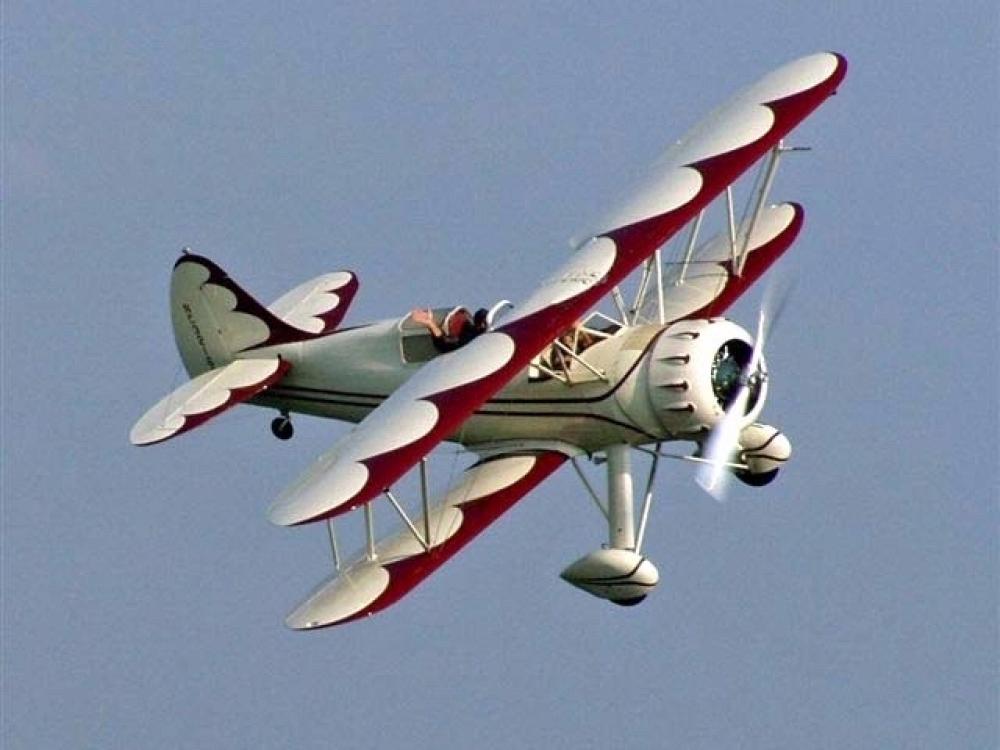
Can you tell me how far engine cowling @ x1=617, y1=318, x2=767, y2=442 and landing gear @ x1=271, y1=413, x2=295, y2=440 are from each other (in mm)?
4808

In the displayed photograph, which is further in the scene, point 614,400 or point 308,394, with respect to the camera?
point 308,394

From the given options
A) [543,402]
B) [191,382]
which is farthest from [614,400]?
[191,382]

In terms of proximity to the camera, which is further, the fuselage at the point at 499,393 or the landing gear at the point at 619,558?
the fuselage at the point at 499,393

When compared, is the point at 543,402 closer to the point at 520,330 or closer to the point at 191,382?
the point at 520,330

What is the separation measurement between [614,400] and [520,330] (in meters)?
1.40

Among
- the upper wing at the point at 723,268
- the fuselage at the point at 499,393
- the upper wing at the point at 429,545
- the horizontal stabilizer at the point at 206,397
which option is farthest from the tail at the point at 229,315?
the upper wing at the point at 723,268

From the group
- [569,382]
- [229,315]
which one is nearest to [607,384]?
[569,382]

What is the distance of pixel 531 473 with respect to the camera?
1110 inches

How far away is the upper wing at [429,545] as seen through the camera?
2711 centimetres

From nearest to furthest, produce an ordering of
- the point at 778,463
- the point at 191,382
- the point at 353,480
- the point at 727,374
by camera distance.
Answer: the point at 353,480, the point at 727,374, the point at 778,463, the point at 191,382

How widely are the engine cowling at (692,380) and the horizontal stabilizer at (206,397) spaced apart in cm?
466

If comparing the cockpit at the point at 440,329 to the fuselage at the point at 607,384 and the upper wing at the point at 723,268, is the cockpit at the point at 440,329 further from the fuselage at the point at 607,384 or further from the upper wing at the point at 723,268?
the upper wing at the point at 723,268

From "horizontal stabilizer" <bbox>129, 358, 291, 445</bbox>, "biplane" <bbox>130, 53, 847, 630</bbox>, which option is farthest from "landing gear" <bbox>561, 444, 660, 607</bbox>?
"horizontal stabilizer" <bbox>129, 358, 291, 445</bbox>

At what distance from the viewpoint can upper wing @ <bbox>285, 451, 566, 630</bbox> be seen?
2711cm
